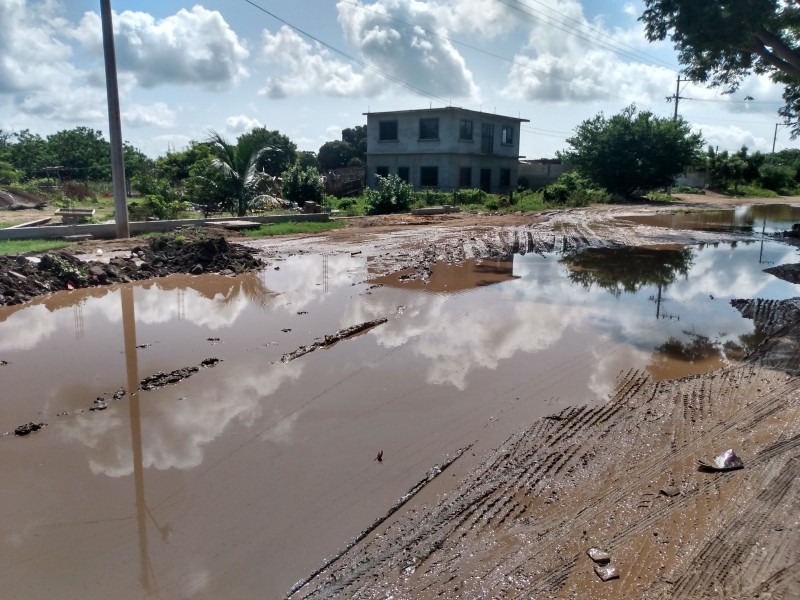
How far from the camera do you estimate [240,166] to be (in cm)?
2255

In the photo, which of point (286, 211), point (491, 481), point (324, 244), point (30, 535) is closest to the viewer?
point (30, 535)

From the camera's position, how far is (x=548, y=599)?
11.2 ft

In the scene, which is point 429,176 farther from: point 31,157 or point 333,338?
point 333,338

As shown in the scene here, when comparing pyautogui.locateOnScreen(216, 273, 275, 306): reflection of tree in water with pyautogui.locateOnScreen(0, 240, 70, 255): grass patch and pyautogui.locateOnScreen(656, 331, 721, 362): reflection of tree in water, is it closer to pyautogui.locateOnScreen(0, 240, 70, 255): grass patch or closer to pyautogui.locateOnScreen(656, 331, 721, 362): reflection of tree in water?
pyautogui.locateOnScreen(0, 240, 70, 255): grass patch

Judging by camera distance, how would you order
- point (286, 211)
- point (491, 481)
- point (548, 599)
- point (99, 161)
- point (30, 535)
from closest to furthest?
point (548, 599)
point (30, 535)
point (491, 481)
point (286, 211)
point (99, 161)

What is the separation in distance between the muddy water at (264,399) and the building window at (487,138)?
30.1 m

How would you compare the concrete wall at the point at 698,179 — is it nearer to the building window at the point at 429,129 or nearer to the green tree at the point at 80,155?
the building window at the point at 429,129

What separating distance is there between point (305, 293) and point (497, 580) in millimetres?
Result: 8472

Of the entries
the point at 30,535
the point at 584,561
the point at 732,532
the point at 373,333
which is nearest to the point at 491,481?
the point at 584,561

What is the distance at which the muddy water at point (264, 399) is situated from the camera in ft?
13.1

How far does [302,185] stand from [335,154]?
28031mm

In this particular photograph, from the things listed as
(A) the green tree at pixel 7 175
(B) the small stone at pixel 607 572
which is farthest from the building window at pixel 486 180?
(B) the small stone at pixel 607 572

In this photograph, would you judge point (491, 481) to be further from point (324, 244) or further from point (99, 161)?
point (99, 161)

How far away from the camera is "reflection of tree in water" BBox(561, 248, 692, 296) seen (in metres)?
13.2
